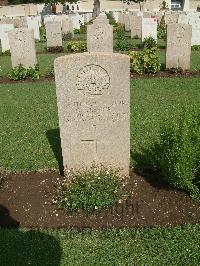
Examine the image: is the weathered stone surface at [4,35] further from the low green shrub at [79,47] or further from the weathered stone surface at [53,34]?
the low green shrub at [79,47]

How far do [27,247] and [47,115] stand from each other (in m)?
5.00

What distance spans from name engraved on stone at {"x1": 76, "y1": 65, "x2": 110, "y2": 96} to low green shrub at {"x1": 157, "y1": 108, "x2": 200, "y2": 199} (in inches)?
36.6

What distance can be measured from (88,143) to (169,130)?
3.75ft

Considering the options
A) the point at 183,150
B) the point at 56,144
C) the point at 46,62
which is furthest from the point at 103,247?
the point at 46,62

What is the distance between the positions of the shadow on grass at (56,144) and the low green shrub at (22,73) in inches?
213

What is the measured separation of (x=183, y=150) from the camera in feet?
15.2

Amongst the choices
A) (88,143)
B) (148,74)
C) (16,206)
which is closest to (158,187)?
(88,143)

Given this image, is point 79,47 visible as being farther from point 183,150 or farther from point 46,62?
point 183,150

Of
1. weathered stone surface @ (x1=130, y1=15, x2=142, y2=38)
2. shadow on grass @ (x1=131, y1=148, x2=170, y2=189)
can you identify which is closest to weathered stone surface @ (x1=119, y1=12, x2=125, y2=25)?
weathered stone surface @ (x1=130, y1=15, x2=142, y2=38)

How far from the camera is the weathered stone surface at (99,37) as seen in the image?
1433cm

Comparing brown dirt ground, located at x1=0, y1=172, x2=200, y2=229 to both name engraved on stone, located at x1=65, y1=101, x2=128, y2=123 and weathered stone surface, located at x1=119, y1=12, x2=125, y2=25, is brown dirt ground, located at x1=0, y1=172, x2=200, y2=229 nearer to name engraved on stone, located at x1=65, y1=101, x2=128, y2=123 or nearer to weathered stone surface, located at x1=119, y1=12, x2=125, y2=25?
name engraved on stone, located at x1=65, y1=101, x2=128, y2=123

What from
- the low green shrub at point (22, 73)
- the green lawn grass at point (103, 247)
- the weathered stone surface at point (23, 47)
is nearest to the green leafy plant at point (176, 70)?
the low green shrub at point (22, 73)

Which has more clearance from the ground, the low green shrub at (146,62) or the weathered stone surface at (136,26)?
the weathered stone surface at (136,26)

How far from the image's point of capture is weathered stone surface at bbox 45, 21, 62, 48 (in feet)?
60.5
